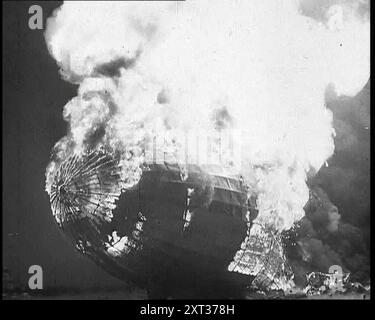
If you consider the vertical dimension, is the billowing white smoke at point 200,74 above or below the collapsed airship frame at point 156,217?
above

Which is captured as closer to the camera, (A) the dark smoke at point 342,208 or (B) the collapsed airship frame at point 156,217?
(B) the collapsed airship frame at point 156,217

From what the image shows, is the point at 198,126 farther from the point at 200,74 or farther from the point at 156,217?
the point at 156,217

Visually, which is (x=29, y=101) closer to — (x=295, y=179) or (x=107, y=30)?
(x=107, y=30)

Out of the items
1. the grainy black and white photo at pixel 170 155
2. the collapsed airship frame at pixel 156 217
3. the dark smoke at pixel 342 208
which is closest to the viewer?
the collapsed airship frame at pixel 156 217

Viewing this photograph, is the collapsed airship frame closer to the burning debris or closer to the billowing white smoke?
the burning debris

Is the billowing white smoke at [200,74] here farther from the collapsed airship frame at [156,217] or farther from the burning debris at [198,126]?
the collapsed airship frame at [156,217]

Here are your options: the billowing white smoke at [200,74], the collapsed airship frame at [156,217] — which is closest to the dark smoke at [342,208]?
the billowing white smoke at [200,74]
